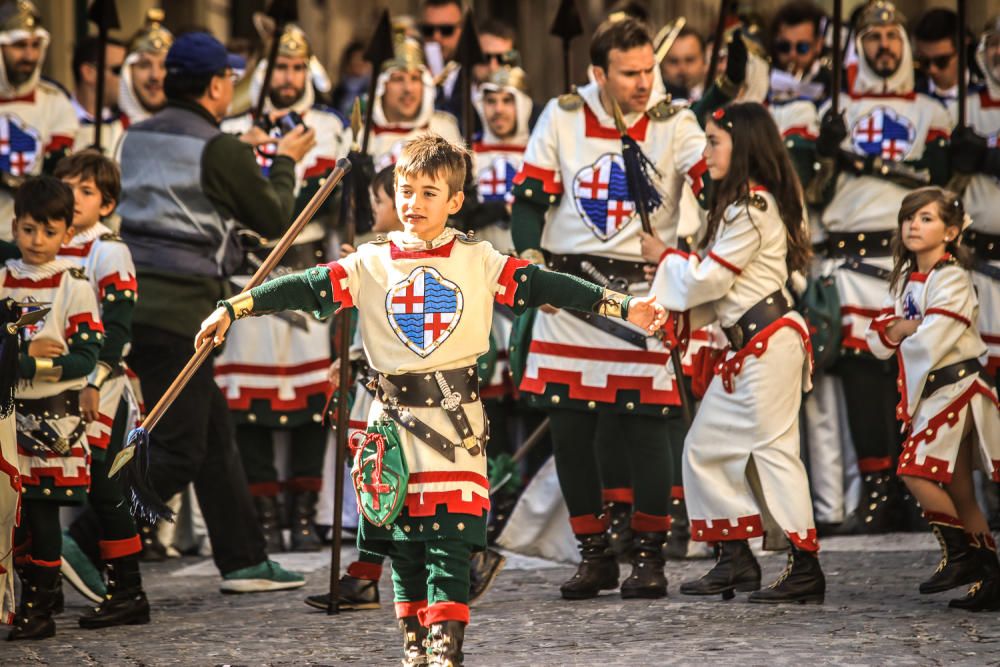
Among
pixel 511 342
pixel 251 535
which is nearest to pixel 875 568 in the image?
pixel 511 342

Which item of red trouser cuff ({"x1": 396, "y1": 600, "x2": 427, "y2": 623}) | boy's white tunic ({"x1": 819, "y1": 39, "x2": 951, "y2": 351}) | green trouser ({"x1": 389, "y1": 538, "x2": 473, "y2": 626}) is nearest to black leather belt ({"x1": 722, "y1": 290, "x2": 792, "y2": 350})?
green trouser ({"x1": 389, "y1": 538, "x2": 473, "y2": 626})

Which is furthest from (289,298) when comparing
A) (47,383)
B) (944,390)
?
(944,390)

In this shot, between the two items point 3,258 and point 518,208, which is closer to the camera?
point 3,258

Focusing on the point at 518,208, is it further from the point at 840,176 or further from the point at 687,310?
the point at 840,176

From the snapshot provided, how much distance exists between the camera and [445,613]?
547 cm

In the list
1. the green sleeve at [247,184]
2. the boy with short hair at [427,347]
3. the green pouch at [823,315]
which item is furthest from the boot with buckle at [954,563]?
the green sleeve at [247,184]

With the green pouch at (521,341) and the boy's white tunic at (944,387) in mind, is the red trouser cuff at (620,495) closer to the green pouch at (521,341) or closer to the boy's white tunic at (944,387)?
the green pouch at (521,341)

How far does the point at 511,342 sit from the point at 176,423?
56.7 inches

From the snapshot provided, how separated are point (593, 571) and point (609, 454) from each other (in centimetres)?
50

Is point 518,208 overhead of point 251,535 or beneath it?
overhead

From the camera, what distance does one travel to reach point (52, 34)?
13.0 m

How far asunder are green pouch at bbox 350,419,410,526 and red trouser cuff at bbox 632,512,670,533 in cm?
188

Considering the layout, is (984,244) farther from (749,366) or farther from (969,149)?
(749,366)

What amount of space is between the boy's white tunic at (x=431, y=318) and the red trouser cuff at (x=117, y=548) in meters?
1.70
